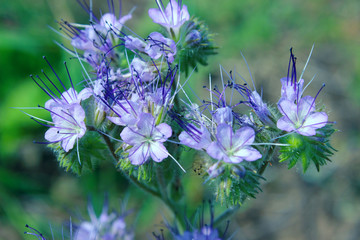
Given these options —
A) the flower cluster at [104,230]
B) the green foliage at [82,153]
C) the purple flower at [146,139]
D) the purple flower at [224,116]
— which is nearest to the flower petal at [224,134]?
the purple flower at [224,116]

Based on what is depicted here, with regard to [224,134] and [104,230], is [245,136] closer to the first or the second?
[224,134]

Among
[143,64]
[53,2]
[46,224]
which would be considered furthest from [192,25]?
[53,2]

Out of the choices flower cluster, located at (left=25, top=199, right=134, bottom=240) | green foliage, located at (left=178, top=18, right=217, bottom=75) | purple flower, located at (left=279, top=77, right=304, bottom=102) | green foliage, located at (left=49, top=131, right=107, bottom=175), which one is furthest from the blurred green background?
purple flower, located at (left=279, top=77, right=304, bottom=102)

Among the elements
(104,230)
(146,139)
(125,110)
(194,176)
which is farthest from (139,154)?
(194,176)

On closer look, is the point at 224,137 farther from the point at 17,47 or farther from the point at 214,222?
the point at 17,47

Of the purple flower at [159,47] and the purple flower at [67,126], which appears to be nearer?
the purple flower at [67,126]

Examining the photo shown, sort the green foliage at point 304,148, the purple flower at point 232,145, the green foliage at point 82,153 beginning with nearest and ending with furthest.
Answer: the purple flower at point 232,145 → the green foliage at point 304,148 → the green foliage at point 82,153

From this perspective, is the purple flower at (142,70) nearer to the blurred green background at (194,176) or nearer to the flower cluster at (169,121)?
the flower cluster at (169,121)
